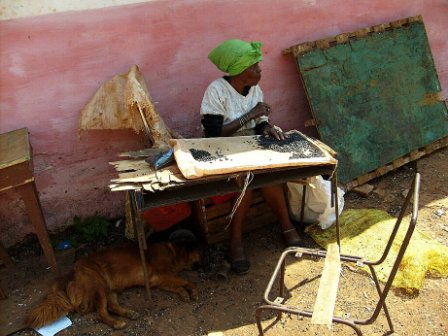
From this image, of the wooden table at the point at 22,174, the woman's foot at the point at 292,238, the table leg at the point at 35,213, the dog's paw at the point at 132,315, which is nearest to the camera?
the wooden table at the point at 22,174

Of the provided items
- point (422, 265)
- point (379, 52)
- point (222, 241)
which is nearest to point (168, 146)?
point (222, 241)

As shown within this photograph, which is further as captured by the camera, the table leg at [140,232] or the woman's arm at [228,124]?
the woman's arm at [228,124]

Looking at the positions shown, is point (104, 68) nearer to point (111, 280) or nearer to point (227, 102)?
point (227, 102)

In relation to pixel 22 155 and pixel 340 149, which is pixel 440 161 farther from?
pixel 22 155

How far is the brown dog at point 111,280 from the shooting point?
3070mm

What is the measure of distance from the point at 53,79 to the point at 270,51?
2120 millimetres

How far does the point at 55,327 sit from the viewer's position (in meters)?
3.06

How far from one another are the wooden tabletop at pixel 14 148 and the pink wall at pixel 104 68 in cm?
14

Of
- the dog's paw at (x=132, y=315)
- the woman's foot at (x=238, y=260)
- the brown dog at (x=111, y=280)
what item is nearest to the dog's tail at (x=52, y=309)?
the brown dog at (x=111, y=280)

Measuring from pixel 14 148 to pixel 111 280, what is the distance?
122cm

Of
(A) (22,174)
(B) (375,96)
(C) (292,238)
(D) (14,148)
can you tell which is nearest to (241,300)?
(C) (292,238)

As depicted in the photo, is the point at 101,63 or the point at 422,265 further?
the point at 101,63

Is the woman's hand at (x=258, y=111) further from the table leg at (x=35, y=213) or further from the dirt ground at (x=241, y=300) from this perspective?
the table leg at (x=35, y=213)

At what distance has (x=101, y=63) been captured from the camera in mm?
3660
